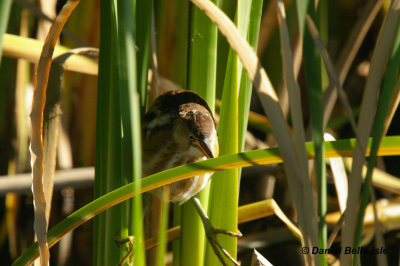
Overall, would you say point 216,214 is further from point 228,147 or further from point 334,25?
point 334,25

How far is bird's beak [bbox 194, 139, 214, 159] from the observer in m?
1.23

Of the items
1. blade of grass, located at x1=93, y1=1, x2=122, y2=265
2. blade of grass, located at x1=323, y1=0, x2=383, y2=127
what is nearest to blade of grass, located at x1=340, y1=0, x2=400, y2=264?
blade of grass, located at x1=93, y1=1, x2=122, y2=265

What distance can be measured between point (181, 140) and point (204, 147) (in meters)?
0.13

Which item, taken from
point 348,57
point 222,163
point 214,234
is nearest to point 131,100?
point 222,163

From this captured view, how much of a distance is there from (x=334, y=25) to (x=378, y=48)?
4.32 ft

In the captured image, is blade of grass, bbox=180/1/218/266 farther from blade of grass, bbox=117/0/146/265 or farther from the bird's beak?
blade of grass, bbox=117/0/146/265

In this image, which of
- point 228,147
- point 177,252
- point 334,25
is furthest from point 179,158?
point 334,25

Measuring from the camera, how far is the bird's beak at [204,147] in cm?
123

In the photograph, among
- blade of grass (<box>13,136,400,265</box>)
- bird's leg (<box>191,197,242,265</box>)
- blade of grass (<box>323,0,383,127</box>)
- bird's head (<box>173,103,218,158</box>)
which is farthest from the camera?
blade of grass (<box>323,0,383,127</box>)

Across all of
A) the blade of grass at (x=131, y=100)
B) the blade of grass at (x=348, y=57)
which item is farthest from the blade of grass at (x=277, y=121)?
the blade of grass at (x=348, y=57)

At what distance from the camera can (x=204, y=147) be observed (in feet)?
4.10

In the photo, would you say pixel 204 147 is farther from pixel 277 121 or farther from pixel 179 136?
pixel 277 121

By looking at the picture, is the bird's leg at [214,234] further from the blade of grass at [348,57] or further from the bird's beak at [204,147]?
the blade of grass at [348,57]

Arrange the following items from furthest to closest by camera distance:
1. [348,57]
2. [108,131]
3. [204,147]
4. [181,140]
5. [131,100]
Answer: [348,57] → [181,140] → [204,147] → [108,131] → [131,100]
